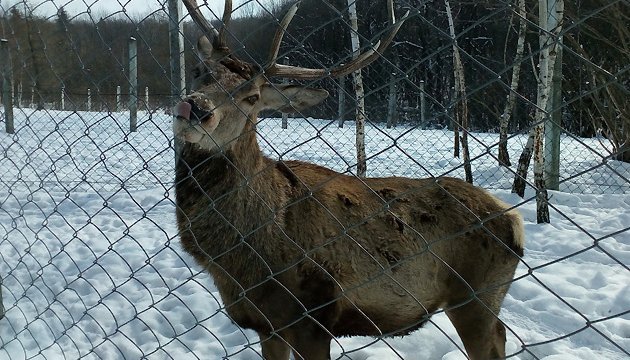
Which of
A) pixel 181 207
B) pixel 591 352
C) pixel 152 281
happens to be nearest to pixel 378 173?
pixel 152 281

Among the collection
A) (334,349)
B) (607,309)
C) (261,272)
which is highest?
(261,272)

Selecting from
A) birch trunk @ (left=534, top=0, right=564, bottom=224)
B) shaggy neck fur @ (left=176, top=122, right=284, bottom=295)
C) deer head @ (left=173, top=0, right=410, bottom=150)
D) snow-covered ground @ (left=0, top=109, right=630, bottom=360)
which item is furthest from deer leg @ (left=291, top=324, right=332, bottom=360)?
birch trunk @ (left=534, top=0, right=564, bottom=224)

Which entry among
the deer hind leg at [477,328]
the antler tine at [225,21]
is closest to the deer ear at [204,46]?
the antler tine at [225,21]

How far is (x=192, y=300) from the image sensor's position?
460 cm

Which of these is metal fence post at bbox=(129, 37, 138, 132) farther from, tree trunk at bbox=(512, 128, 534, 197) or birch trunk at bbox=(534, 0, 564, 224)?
tree trunk at bbox=(512, 128, 534, 197)

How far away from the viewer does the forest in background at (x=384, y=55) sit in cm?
185

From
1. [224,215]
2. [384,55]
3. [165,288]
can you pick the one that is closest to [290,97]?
[224,215]

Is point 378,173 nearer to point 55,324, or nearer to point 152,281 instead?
point 152,281

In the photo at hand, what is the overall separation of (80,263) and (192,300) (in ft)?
5.09

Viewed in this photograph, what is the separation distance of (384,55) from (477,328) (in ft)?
8.28

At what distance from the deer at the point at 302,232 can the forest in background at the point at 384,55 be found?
0.84 ft

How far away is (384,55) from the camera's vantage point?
502 centimetres

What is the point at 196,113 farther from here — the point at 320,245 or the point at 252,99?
the point at 320,245

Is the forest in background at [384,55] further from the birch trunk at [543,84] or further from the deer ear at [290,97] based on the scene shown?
the birch trunk at [543,84]
